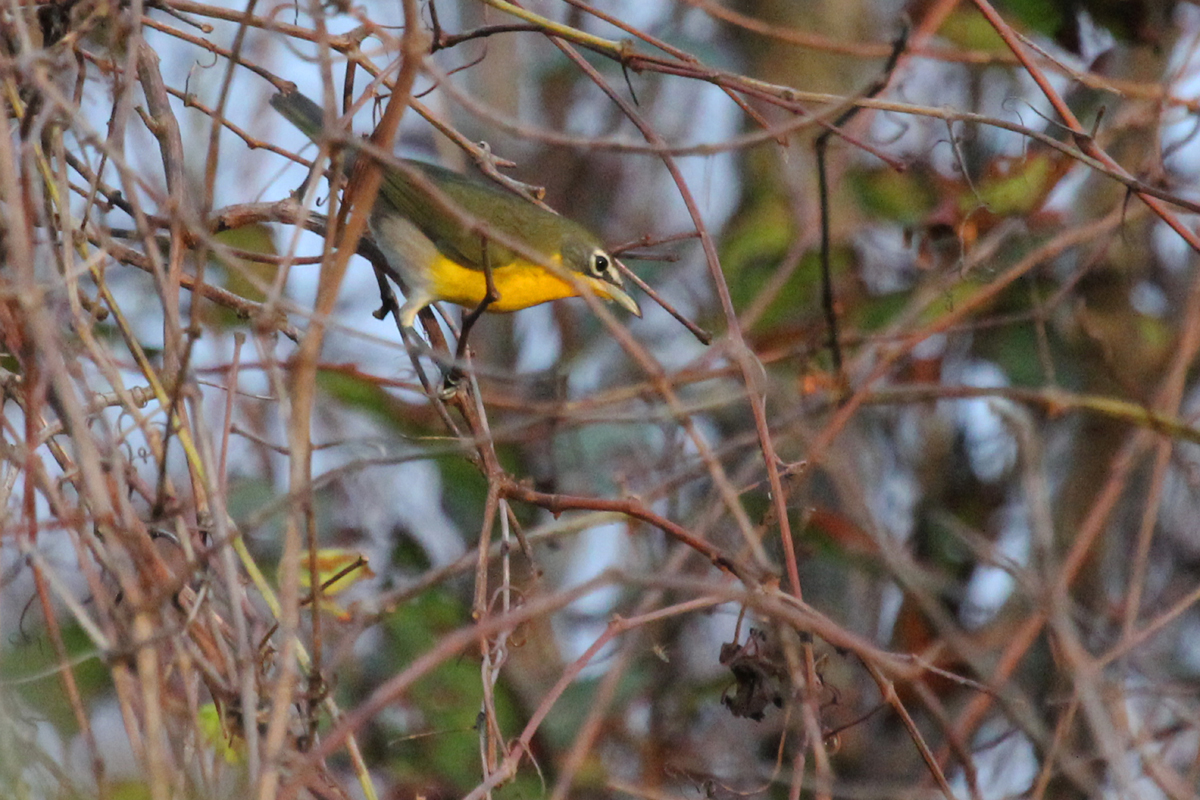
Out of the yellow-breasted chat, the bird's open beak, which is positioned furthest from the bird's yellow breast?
the bird's open beak

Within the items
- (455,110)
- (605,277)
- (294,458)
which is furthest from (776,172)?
(294,458)

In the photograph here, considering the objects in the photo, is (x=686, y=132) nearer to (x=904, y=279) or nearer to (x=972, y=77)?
(x=972, y=77)

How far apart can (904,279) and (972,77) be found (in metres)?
1.55

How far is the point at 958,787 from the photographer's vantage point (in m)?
4.45

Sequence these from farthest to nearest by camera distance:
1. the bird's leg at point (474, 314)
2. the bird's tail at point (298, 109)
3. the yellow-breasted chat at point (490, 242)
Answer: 1. the yellow-breasted chat at point (490, 242)
2. the bird's tail at point (298, 109)
3. the bird's leg at point (474, 314)

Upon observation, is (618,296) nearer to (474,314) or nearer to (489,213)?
(489,213)

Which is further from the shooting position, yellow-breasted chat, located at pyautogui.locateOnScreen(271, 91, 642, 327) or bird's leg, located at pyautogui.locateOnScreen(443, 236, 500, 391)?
yellow-breasted chat, located at pyautogui.locateOnScreen(271, 91, 642, 327)

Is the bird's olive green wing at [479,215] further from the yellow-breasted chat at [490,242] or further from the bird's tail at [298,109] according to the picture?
the bird's tail at [298,109]

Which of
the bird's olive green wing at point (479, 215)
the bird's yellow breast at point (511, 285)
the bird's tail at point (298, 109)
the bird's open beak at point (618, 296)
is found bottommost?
the bird's open beak at point (618, 296)

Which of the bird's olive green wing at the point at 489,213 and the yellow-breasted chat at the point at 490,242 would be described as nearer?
the yellow-breasted chat at the point at 490,242

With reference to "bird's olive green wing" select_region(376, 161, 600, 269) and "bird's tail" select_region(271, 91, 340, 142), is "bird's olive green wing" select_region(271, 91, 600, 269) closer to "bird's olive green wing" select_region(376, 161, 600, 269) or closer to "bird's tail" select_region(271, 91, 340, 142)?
"bird's olive green wing" select_region(376, 161, 600, 269)

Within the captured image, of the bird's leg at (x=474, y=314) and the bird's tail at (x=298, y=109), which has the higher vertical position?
the bird's tail at (x=298, y=109)

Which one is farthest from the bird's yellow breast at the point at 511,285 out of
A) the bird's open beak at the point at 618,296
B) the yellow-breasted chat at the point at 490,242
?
the bird's open beak at the point at 618,296

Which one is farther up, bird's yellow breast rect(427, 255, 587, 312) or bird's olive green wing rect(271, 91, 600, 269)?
bird's olive green wing rect(271, 91, 600, 269)
